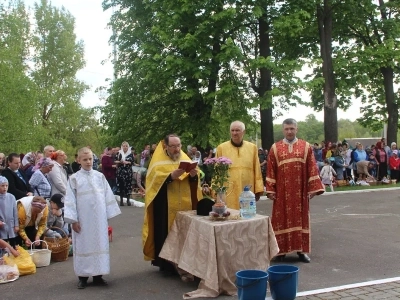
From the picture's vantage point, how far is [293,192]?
7555 millimetres

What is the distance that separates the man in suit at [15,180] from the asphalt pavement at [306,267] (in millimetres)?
1715

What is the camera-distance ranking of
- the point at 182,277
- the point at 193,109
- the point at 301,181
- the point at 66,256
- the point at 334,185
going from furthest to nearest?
the point at 193,109 < the point at 334,185 < the point at 66,256 < the point at 301,181 < the point at 182,277

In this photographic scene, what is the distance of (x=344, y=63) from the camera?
21.8 meters

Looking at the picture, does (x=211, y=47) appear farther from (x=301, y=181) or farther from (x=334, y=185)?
(x=301, y=181)

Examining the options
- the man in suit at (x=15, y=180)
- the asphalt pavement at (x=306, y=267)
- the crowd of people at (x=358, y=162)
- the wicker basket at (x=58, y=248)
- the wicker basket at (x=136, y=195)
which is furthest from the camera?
the crowd of people at (x=358, y=162)

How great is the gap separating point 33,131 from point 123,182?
1728cm

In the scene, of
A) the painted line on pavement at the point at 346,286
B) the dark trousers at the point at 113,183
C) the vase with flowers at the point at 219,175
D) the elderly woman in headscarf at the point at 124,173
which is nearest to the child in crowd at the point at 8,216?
the vase with flowers at the point at 219,175

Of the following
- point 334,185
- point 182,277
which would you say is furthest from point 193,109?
point 182,277

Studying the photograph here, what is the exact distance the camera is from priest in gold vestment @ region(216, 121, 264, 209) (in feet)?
24.6

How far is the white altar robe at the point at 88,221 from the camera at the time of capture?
645 centimetres

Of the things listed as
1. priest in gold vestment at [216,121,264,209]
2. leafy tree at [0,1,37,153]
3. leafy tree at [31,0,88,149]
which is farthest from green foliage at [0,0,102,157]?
priest in gold vestment at [216,121,264,209]

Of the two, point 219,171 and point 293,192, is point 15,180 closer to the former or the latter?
point 219,171

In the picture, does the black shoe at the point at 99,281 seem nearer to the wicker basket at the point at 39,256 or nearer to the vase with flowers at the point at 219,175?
the wicker basket at the point at 39,256

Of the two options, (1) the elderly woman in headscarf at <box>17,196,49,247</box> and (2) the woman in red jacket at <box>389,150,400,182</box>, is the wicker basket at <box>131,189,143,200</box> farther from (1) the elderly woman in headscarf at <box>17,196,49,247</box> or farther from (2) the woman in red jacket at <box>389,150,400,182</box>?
(2) the woman in red jacket at <box>389,150,400,182</box>
